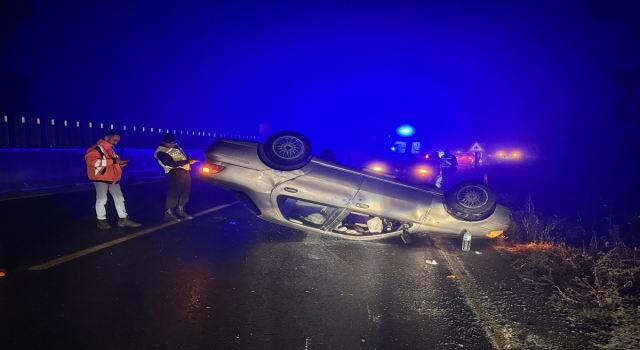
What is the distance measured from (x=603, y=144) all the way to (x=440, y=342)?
92.0ft

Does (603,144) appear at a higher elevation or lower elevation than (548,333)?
higher

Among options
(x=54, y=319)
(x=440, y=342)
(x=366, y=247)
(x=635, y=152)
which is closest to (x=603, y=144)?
(x=635, y=152)

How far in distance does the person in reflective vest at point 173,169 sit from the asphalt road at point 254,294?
105 centimetres

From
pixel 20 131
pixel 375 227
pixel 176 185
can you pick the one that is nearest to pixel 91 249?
pixel 176 185

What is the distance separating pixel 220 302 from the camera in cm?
338

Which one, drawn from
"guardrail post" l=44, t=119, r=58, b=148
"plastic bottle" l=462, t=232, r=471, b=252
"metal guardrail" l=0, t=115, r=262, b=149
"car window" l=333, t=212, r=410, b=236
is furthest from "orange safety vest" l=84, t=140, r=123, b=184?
"guardrail post" l=44, t=119, r=58, b=148

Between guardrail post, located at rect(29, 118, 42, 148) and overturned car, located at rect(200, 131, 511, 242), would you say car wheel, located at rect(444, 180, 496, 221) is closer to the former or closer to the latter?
overturned car, located at rect(200, 131, 511, 242)

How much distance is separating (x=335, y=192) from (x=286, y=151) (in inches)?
36.4

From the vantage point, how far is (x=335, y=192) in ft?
17.5

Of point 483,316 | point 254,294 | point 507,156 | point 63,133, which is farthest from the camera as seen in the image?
point 507,156

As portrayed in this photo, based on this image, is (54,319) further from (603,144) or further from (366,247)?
(603,144)

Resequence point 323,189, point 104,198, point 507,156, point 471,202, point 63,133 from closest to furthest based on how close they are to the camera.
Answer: point 323,189 → point 471,202 → point 104,198 → point 63,133 → point 507,156

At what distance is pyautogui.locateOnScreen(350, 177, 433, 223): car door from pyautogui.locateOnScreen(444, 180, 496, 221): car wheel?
1.30 feet

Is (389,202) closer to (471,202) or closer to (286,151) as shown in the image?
(471,202)
